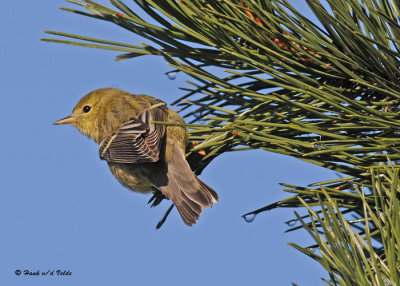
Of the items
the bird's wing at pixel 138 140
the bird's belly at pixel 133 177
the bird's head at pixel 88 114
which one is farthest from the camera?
the bird's head at pixel 88 114

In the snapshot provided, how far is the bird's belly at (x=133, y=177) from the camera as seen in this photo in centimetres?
360

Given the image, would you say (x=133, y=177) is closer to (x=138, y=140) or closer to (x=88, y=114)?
(x=138, y=140)

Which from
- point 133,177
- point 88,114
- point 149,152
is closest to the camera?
point 149,152

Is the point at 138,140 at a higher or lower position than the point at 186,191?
higher

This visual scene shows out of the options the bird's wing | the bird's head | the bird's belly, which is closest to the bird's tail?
the bird's wing

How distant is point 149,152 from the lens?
3.31 m

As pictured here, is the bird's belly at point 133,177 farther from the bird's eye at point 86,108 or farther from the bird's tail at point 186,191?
the bird's eye at point 86,108

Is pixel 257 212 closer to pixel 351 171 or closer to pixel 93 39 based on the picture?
pixel 351 171

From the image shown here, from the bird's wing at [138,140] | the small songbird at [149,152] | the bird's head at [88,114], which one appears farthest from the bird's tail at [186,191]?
the bird's head at [88,114]

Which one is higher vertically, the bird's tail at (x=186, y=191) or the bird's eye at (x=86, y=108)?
the bird's eye at (x=86, y=108)

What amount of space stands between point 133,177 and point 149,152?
424 millimetres

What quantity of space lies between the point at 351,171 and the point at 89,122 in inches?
107

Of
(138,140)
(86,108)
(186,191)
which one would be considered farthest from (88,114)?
(186,191)

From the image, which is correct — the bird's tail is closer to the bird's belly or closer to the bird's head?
the bird's belly
